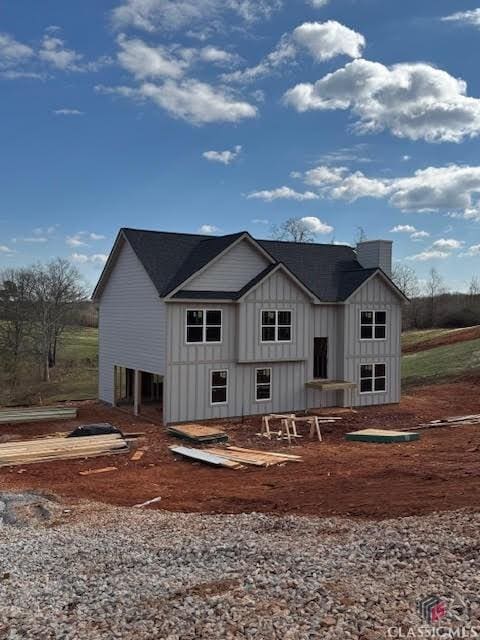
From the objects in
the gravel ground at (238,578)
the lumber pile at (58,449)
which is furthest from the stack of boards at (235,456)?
the gravel ground at (238,578)

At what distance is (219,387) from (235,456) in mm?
6046

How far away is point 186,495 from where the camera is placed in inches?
498

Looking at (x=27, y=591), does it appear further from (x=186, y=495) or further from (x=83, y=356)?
(x=83, y=356)

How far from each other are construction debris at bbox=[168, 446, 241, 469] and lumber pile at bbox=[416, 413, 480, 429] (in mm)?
8938

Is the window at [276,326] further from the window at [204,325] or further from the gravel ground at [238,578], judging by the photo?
the gravel ground at [238,578]

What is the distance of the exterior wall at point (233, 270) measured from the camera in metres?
22.0

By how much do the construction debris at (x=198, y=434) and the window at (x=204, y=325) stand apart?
3.47 m

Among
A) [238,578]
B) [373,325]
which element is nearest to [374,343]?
[373,325]

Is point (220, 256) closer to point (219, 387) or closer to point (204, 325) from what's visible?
point (204, 325)

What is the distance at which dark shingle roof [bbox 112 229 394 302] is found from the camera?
2209 centimetres

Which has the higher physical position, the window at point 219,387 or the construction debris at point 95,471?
the window at point 219,387

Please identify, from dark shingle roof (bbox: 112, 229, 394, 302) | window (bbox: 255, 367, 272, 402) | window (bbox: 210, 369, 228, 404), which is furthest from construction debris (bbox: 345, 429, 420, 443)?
dark shingle roof (bbox: 112, 229, 394, 302)

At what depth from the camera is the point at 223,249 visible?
73.2ft

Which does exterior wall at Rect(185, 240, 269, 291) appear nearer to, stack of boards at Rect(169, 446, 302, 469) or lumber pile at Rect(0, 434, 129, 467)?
lumber pile at Rect(0, 434, 129, 467)
